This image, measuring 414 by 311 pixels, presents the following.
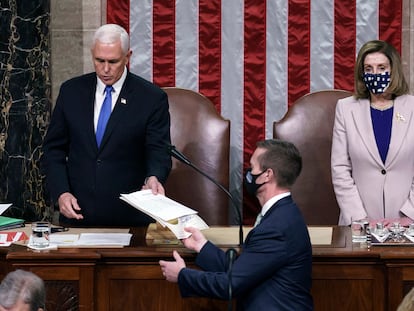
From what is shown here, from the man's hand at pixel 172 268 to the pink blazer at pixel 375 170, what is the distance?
5.54 ft

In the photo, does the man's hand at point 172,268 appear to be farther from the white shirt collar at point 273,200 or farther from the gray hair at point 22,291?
the gray hair at point 22,291

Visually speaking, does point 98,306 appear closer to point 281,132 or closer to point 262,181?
point 262,181

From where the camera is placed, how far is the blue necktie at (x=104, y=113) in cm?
607

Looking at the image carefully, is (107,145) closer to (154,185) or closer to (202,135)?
(154,185)

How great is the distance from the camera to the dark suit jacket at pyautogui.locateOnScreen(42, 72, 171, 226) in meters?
6.04

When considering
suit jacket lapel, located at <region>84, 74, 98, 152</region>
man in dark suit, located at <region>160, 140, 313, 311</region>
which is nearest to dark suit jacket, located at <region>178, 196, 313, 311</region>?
man in dark suit, located at <region>160, 140, 313, 311</region>

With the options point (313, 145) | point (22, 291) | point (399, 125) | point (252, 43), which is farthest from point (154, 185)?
point (252, 43)

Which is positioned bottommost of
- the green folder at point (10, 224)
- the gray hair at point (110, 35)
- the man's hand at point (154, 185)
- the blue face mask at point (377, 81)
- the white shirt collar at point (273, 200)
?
the green folder at point (10, 224)

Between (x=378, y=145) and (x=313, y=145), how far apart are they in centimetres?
118

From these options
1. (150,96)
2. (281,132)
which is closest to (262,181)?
(150,96)

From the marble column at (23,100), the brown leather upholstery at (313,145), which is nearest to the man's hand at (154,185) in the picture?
the brown leather upholstery at (313,145)

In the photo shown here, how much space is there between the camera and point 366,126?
20.6 feet

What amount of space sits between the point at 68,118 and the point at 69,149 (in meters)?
0.20

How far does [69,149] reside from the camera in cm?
616
